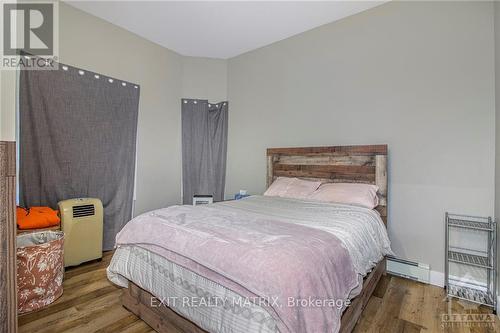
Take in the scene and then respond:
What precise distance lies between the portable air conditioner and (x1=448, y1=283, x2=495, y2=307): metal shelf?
349 cm

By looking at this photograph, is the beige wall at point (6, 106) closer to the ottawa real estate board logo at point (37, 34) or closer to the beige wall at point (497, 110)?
the ottawa real estate board logo at point (37, 34)

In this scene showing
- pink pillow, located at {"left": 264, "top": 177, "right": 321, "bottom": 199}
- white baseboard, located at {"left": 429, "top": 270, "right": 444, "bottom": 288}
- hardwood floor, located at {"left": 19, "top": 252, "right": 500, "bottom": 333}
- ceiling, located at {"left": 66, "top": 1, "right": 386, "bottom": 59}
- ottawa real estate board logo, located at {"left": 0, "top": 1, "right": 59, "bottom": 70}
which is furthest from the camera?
pink pillow, located at {"left": 264, "top": 177, "right": 321, "bottom": 199}

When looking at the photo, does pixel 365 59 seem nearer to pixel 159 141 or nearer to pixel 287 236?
pixel 287 236

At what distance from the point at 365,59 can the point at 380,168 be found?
4.08 feet

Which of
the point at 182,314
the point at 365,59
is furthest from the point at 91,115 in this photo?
the point at 365,59

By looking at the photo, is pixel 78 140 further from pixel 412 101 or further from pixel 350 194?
pixel 412 101

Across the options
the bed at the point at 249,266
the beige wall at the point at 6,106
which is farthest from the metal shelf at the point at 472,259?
the beige wall at the point at 6,106

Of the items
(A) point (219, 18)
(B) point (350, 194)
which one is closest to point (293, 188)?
(B) point (350, 194)

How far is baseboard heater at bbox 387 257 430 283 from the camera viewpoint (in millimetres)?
2303

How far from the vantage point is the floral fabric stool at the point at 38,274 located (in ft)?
5.81

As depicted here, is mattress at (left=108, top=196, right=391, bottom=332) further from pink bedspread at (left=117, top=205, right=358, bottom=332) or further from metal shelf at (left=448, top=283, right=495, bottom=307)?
metal shelf at (left=448, top=283, right=495, bottom=307)

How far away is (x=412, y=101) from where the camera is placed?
2.40 metres

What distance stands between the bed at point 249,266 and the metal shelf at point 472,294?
1.87ft

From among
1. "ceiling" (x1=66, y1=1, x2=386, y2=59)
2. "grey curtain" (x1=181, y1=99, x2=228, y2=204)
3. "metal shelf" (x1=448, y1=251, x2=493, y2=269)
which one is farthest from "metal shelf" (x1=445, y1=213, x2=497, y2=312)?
"grey curtain" (x1=181, y1=99, x2=228, y2=204)
